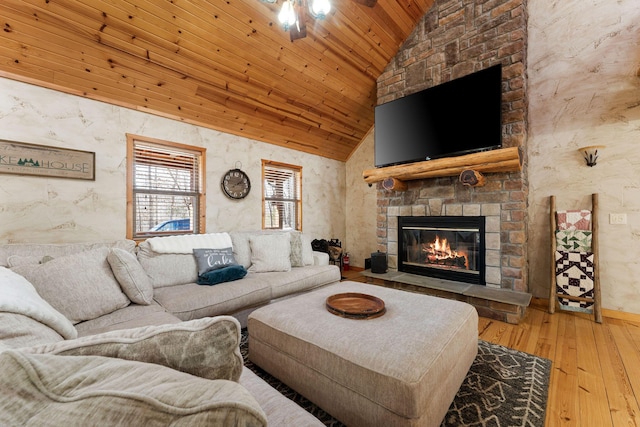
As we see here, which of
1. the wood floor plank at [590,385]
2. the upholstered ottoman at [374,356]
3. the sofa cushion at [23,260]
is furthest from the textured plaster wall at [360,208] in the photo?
the sofa cushion at [23,260]

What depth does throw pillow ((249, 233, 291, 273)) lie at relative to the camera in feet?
10.1

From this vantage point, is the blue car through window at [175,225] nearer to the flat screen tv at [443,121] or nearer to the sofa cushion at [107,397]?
the flat screen tv at [443,121]

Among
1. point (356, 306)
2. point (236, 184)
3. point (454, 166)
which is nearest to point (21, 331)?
point (356, 306)

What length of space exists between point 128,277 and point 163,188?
5.60ft

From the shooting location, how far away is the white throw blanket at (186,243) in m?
2.62

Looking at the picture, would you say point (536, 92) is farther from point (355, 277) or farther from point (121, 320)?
point (121, 320)

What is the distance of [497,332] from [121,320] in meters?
3.07

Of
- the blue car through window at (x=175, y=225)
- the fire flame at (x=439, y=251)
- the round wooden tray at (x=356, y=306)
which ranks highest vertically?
the blue car through window at (x=175, y=225)

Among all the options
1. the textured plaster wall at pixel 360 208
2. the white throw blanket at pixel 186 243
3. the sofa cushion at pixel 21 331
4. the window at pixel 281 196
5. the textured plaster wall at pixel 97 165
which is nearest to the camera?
the sofa cushion at pixel 21 331

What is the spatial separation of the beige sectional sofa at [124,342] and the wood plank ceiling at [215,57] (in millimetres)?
1691

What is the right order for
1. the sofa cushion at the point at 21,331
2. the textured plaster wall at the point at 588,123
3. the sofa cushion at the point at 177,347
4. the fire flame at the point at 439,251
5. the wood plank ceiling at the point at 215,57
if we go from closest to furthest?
the sofa cushion at the point at 177,347 < the sofa cushion at the point at 21,331 < the wood plank ceiling at the point at 215,57 < the textured plaster wall at the point at 588,123 < the fire flame at the point at 439,251

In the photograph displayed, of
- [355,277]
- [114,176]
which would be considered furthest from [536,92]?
[114,176]

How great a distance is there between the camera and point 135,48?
2645mm

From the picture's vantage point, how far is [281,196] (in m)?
4.73
